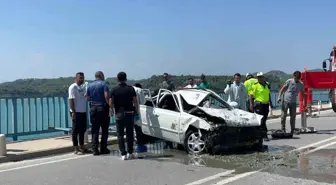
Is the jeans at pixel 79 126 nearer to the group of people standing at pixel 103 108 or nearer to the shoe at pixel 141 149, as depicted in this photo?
the group of people standing at pixel 103 108

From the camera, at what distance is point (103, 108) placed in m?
9.26

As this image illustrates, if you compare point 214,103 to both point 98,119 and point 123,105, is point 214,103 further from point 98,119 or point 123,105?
point 98,119

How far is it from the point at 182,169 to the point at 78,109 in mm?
2978

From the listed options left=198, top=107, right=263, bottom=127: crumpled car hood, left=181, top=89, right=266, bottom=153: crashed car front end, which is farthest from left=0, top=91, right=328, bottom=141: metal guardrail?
left=198, top=107, right=263, bottom=127: crumpled car hood

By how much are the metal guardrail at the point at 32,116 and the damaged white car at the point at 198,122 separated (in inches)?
127

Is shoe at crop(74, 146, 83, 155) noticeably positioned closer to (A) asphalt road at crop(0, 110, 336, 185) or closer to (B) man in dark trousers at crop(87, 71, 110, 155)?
(A) asphalt road at crop(0, 110, 336, 185)

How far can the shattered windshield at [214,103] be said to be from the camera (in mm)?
9797

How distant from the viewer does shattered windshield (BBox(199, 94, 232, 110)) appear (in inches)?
386

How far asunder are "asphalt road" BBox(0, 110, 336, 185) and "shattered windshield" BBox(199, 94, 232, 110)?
1240mm

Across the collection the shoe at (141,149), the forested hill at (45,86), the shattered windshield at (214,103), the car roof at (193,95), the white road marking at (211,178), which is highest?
the forested hill at (45,86)

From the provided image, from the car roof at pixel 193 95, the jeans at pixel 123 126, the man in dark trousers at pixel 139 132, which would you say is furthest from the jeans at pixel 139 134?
the car roof at pixel 193 95

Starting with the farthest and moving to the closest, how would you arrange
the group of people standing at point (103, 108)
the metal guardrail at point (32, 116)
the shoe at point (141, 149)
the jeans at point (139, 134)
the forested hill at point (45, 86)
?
the forested hill at point (45, 86)
the metal guardrail at point (32, 116)
the jeans at point (139, 134)
the shoe at point (141, 149)
the group of people standing at point (103, 108)

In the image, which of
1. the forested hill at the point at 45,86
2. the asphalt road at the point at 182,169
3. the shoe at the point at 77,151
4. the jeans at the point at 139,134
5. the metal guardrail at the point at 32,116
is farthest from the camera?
the forested hill at the point at 45,86

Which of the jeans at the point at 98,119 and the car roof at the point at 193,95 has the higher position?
the car roof at the point at 193,95
